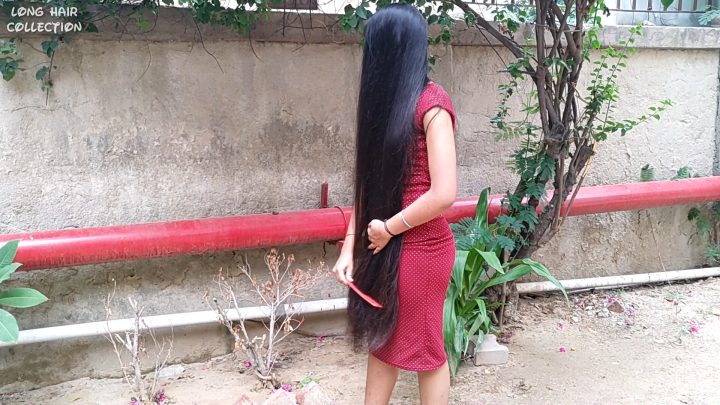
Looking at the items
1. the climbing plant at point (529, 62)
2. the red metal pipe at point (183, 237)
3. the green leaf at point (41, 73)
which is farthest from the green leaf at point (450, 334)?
the green leaf at point (41, 73)

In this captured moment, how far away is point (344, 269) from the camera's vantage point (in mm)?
1894

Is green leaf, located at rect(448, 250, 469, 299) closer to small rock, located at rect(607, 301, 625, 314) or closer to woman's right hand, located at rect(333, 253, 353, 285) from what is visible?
woman's right hand, located at rect(333, 253, 353, 285)

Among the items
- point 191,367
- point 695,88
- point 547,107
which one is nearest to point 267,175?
point 191,367

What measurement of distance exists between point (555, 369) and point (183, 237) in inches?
79.3

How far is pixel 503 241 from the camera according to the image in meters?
2.85

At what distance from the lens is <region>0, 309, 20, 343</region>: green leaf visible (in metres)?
1.98

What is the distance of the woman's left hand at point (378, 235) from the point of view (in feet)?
5.87

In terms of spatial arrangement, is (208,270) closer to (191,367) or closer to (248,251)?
(248,251)

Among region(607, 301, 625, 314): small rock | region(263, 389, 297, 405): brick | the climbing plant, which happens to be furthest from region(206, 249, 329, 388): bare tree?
region(607, 301, 625, 314): small rock

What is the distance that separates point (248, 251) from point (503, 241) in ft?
4.52

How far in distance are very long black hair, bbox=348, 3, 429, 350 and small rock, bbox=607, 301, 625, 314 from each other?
224cm

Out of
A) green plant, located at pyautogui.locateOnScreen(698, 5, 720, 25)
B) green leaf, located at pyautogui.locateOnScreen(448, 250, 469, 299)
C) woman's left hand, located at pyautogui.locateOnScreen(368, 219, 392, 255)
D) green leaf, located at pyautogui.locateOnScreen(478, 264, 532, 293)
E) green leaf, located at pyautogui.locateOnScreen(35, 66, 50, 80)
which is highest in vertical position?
green plant, located at pyautogui.locateOnScreen(698, 5, 720, 25)

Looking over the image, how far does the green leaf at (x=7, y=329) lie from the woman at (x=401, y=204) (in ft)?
4.00

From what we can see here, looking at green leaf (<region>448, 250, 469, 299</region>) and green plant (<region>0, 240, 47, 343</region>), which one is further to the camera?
green leaf (<region>448, 250, 469, 299</region>)
